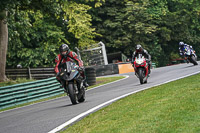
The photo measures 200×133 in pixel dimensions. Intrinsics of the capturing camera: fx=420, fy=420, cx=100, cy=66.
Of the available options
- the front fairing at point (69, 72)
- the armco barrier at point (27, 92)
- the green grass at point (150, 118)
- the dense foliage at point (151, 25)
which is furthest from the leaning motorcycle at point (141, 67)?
the dense foliage at point (151, 25)

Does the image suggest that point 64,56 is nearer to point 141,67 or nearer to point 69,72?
point 69,72

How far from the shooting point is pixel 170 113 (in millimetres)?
6871

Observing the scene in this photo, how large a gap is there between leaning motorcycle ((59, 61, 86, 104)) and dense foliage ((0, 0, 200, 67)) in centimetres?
1384

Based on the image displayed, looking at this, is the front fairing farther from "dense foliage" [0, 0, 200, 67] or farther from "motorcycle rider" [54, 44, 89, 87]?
"dense foliage" [0, 0, 200, 67]

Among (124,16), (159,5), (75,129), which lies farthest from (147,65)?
(159,5)

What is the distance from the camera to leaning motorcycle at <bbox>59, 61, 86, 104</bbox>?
1159 cm

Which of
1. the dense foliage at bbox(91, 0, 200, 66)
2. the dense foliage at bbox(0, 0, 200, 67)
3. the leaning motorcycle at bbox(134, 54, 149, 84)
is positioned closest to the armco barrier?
the dense foliage at bbox(0, 0, 200, 67)

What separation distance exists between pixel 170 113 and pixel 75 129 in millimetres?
1631

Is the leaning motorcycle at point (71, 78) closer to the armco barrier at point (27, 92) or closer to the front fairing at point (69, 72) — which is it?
the front fairing at point (69, 72)

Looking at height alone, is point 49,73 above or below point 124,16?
below

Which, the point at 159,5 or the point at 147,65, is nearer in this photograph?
the point at 147,65

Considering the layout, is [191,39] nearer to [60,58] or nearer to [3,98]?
[3,98]

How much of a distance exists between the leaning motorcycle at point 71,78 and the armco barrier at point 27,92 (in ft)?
23.4

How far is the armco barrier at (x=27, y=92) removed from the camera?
18578 mm
